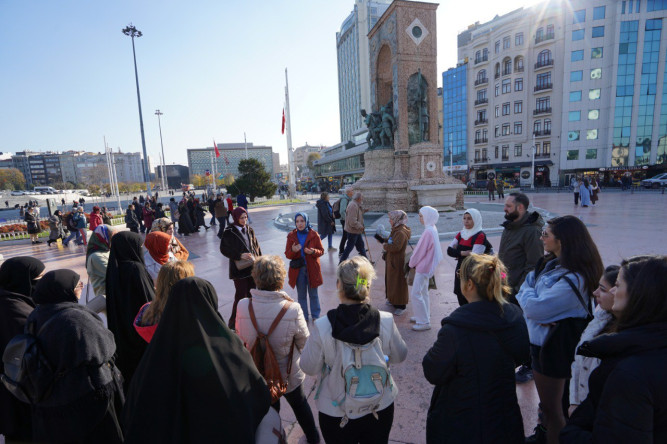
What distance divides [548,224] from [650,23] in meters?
52.0

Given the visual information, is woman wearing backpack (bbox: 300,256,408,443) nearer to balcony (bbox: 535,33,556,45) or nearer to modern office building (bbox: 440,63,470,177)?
balcony (bbox: 535,33,556,45)

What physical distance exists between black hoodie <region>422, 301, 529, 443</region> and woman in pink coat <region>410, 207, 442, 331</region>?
8.55ft

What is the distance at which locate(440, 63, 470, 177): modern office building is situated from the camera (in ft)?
192

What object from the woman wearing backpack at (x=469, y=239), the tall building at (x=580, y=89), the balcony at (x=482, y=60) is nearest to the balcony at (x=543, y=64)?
the tall building at (x=580, y=89)

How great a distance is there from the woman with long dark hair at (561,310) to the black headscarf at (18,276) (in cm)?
367

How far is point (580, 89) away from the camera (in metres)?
39.7

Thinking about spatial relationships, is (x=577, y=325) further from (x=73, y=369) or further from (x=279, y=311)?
(x=73, y=369)

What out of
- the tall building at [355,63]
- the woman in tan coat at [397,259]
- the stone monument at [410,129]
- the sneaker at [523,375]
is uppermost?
the tall building at [355,63]

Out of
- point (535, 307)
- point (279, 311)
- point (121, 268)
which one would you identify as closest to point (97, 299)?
point (121, 268)

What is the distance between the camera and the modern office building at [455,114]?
5853cm

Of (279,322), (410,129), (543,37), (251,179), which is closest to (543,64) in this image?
(543,37)

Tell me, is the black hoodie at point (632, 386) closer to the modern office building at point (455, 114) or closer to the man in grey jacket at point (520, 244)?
the man in grey jacket at point (520, 244)

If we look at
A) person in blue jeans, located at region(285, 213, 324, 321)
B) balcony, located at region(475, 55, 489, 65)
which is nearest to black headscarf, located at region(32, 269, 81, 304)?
person in blue jeans, located at region(285, 213, 324, 321)

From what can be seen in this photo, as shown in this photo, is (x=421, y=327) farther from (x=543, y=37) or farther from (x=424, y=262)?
(x=543, y=37)
